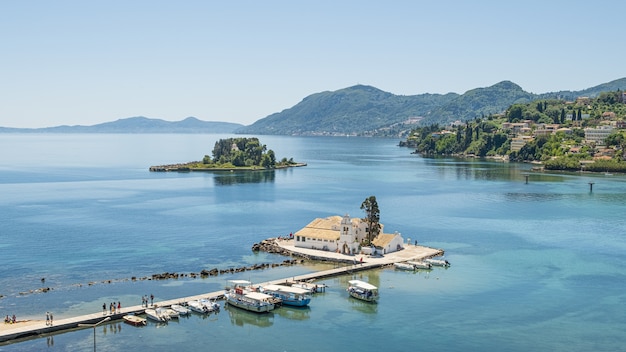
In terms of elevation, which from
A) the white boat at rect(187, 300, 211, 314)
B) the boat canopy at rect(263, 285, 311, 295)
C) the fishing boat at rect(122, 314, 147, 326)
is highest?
the boat canopy at rect(263, 285, 311, 295)

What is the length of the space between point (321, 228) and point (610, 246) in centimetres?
2955

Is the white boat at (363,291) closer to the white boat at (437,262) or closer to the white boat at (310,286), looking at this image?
the white boat at (310,286)

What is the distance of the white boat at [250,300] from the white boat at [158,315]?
501 cm

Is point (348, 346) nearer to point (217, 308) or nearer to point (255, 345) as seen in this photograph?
point (255, 345)

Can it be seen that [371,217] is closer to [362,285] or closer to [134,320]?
[362,285]

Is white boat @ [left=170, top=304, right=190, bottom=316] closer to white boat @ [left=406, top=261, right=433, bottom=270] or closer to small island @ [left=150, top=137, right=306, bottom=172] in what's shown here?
white boat @ [left=406, top=261, right=433, bottom=270]

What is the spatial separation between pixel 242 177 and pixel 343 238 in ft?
285

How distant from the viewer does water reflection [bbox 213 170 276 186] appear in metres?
138

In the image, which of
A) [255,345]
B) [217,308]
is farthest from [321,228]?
[255,345]

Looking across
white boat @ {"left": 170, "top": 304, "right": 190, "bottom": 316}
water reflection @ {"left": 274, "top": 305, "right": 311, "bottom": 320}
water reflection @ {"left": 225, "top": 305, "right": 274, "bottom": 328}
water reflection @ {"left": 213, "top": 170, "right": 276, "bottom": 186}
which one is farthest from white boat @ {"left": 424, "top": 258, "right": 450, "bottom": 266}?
water reflection @ {"left": 213, "top": 170, "right": 276, "bottom": 186}

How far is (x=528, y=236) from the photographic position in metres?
74.4

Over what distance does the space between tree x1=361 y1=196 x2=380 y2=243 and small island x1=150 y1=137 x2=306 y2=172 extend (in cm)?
10317

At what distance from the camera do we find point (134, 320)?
42.9 meters

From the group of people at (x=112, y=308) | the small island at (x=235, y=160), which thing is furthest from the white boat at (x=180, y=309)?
the small island at (x=235, y=160)
